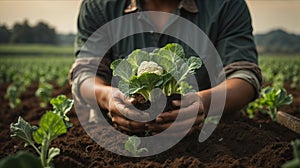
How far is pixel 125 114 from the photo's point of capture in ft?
6.86

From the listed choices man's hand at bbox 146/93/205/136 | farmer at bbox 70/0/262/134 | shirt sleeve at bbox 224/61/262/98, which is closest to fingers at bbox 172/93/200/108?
man's hand at bbox 146/93/205/136

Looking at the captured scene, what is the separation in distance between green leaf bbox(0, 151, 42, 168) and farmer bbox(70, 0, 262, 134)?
3.70 feet

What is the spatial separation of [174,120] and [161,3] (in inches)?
56.6

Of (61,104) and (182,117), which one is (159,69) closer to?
(182,117)

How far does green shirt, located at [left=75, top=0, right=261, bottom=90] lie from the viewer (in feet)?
9.70

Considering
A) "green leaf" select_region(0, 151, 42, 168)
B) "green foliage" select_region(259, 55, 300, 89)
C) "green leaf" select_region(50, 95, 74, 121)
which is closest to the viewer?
"green leaf" select_region(0, 151, 42, 168)

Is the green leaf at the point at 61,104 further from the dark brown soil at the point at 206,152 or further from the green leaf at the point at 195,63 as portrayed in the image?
the green leaf at the point at 195,63

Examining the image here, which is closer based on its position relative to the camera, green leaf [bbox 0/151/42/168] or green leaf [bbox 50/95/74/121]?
green leaf [bbox 0/151/42/168]

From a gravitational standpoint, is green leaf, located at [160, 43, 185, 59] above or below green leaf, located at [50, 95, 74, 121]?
above

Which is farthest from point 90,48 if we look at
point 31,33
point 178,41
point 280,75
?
point 31,33

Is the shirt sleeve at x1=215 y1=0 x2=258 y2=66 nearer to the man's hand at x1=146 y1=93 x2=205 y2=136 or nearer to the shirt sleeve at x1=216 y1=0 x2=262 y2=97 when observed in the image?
the shirt sleeve at x1=216 y1=0 x2=262 y2=97

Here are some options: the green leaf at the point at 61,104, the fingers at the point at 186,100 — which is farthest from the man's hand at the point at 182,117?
the green leaf at the point at 61,104

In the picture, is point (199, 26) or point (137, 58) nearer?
point (137, 58)

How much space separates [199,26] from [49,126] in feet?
6.10
